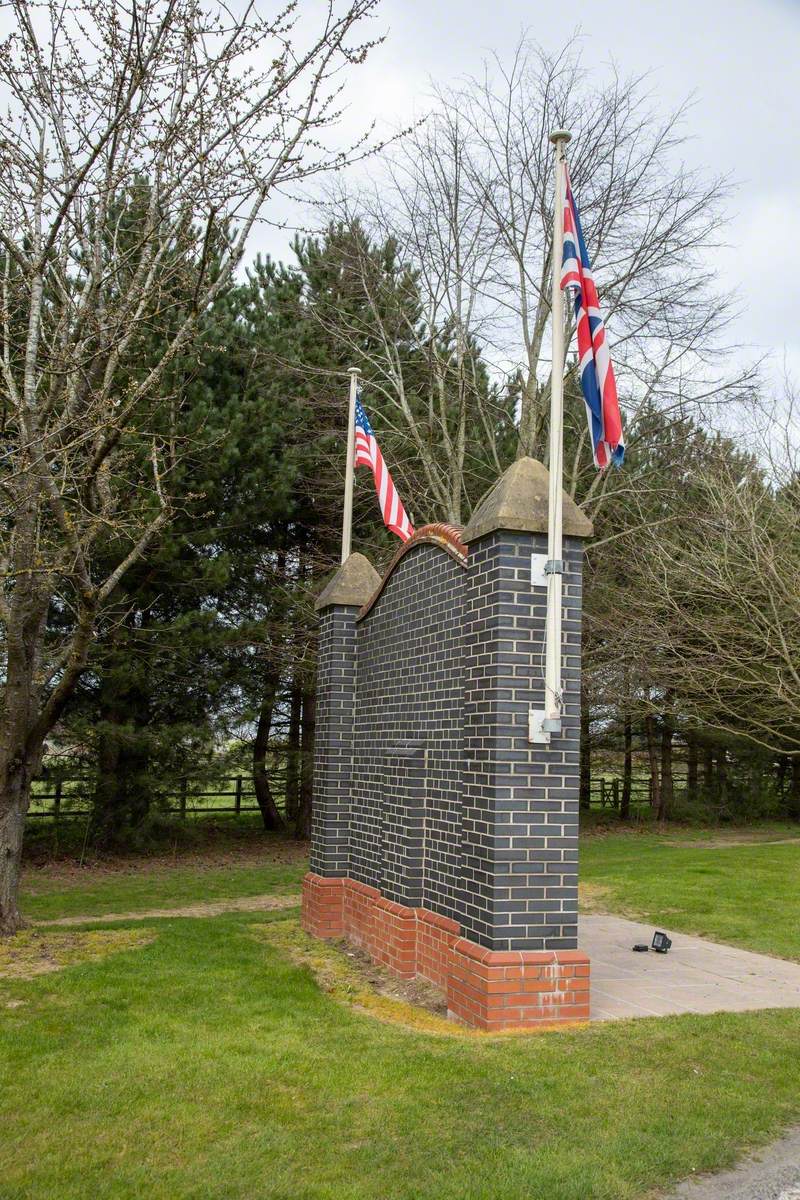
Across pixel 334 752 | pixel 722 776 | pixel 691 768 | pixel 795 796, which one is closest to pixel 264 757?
pixel 334 752

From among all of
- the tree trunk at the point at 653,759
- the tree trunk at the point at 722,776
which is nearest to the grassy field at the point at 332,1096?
the tree trunk at the point at 653,759

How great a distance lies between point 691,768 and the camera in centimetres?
2773

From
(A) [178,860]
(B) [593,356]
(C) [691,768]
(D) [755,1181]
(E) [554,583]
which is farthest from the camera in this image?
(C) [691,768]

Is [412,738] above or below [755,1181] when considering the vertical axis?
above

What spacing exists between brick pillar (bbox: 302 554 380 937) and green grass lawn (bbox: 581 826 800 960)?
11.6 ft

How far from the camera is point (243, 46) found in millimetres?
7539

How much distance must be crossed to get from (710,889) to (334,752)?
18.8 feet

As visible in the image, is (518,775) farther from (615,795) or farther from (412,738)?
(615,795)

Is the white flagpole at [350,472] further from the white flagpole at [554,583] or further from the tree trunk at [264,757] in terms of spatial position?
the tree trunk at [264,757]

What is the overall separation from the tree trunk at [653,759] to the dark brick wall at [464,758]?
57.1 ft

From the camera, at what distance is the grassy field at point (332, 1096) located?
12.5 feet

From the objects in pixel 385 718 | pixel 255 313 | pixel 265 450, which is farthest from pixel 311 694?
pixel 385 718

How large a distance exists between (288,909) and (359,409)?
5.58 meters

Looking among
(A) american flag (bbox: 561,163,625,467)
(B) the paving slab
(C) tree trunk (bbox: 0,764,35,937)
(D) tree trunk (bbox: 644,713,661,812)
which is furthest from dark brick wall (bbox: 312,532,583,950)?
(D) tree trunk (bbox: 644,713,661,812)
